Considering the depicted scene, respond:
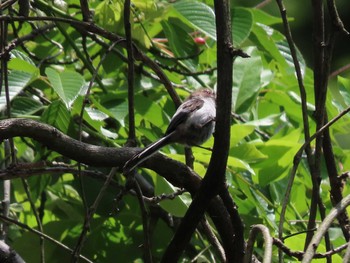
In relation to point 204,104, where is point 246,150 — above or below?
below

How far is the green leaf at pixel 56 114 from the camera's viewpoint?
266cm

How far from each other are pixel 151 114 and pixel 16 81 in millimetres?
587

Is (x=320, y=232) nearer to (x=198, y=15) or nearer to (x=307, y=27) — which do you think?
(x=198, y=15)

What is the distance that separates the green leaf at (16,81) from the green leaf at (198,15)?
639 millimetres

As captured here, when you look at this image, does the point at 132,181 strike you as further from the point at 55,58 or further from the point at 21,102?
the point at 55,58

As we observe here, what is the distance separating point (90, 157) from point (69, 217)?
47.8 inches

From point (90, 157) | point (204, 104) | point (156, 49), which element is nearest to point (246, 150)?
point (204, 104)

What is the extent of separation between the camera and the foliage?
2758 mm

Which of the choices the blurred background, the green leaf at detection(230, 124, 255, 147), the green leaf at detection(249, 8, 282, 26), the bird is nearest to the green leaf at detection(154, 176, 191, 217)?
the bird

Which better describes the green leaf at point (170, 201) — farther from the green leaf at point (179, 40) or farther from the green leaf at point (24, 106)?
the green leaf at point (179, 40)

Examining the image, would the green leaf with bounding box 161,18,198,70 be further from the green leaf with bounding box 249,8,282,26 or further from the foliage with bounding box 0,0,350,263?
the green leaf with bounding box 249,8,282,26

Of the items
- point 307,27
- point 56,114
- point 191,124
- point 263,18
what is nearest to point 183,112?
point 191,124

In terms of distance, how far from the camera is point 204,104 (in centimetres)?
263

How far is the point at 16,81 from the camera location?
2564 millimetres
